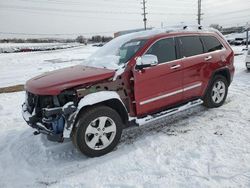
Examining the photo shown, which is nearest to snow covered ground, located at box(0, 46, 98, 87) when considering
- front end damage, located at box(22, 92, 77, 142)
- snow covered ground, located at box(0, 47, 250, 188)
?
snow covered ground, located at box(0, 47, 250, 188)

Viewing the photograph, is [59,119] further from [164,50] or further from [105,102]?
[164,50]

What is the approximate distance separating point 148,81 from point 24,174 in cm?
244

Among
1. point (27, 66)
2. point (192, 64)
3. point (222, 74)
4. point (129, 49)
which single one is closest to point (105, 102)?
point (129, 49)

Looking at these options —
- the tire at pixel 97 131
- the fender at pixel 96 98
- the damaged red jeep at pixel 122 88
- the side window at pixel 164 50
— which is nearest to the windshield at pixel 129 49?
the damaged red jeep at pixel 122 88

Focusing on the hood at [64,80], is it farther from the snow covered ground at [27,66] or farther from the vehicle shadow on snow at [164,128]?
the snow covered ground at [27,66]

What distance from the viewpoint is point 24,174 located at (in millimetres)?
3953

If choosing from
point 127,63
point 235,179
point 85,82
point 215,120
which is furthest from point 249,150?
point 85,82

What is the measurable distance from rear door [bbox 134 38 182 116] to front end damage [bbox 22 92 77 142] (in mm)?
1188

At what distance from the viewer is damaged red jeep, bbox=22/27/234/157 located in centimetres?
407

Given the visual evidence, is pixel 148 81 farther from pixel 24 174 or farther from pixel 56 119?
pixel 24 174

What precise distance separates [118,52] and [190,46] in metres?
1.55

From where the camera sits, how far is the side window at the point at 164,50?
4.98 metres

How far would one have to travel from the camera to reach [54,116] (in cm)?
410

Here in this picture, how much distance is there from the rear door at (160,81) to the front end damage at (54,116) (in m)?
1.19
